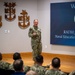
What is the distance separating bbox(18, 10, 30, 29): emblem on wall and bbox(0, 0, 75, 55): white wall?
0.12m

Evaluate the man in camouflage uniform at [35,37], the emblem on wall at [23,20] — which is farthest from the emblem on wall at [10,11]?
the man in camouflage uniform at [35,37]

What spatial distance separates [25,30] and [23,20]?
0.43 m

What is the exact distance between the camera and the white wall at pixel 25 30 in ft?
29.4

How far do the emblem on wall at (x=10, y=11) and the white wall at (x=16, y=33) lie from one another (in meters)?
0.12

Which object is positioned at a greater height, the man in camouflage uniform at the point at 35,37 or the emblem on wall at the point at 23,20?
the emblem on wall at the point at 23,20

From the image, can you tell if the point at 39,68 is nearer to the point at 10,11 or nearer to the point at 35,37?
the point at 35,37

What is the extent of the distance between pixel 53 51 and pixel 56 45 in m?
A: 0.27

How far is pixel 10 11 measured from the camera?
897 cm

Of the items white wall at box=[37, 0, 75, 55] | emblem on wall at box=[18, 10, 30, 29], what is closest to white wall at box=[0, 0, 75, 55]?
white wall at box=[37, 0, 75, 55]

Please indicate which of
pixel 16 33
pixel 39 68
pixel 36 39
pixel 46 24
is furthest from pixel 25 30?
pixel 39 68

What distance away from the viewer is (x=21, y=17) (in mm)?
9133

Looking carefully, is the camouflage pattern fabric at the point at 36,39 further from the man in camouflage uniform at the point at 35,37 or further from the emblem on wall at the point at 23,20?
the emblem on wall at the point at 23,20

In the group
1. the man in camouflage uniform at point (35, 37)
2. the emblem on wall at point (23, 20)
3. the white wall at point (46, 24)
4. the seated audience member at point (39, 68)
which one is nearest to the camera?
the seated audience member at point (39, 68)

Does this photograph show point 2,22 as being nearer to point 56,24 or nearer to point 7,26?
point 7,26
